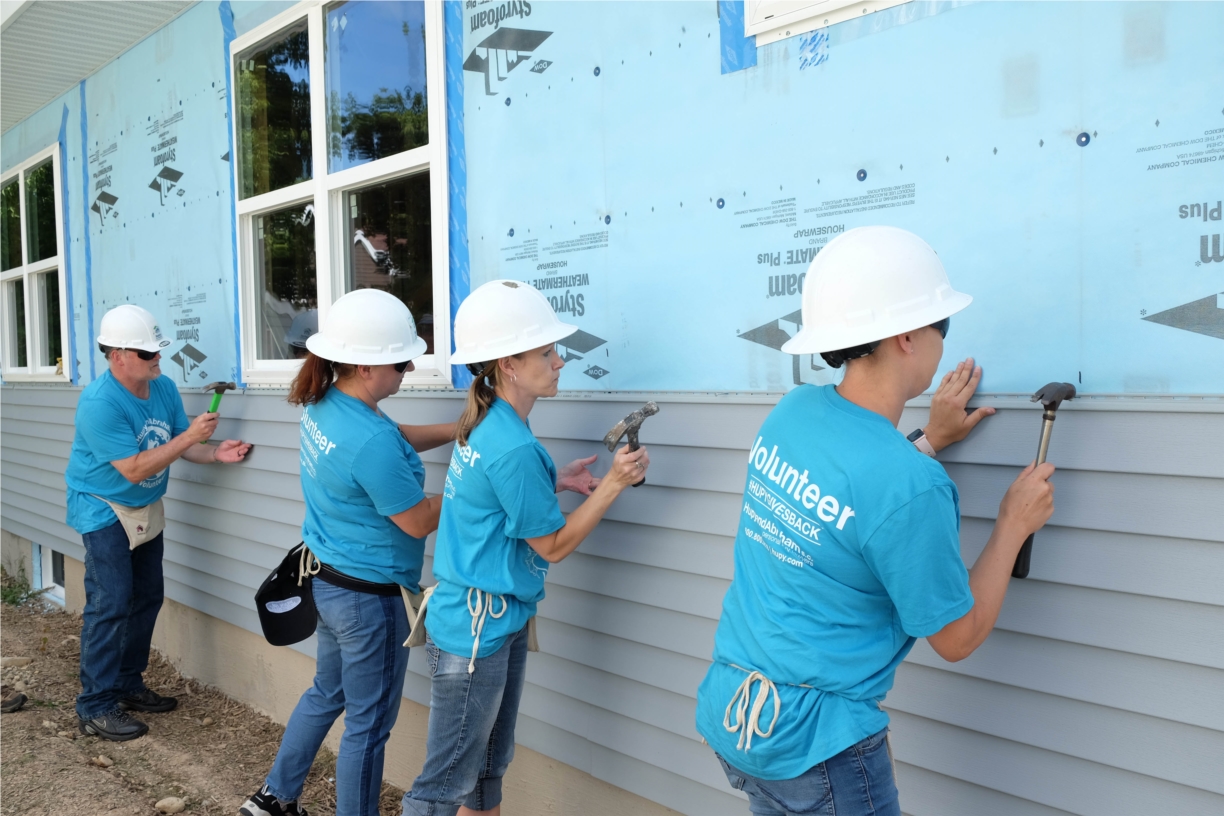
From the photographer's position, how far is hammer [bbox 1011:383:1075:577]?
187 centimetres

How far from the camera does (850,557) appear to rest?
160 cm

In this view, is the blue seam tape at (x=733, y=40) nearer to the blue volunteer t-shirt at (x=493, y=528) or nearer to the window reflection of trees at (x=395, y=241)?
the blue volunteer t-shirt at (x=493, y=528)

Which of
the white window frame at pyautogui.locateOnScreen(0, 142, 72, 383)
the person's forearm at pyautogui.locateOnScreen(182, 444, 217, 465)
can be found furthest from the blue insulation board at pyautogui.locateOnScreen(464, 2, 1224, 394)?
the white window frame at pyautogui.locateOnScreen(0, 142, 72, 383)

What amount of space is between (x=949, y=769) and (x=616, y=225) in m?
1.90

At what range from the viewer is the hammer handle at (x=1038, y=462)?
1875 mm

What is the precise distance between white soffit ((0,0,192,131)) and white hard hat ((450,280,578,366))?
4110 millimetres

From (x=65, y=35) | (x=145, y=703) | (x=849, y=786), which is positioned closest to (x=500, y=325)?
(x=849, y=786)

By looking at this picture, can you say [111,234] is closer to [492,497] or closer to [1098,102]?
[492,497]

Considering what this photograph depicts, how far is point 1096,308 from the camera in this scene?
1916 mm

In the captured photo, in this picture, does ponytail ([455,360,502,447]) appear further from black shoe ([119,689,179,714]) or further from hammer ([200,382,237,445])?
black shoe ([119,689,179,714])

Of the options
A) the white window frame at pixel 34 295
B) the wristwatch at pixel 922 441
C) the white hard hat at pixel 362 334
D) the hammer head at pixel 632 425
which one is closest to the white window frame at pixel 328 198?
the white hard hat at pixel 362 334

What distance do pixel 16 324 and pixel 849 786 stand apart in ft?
31.6

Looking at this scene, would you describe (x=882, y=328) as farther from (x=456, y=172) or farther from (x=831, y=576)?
(x=456, y=172)

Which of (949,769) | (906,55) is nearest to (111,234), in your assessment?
(906,55)
